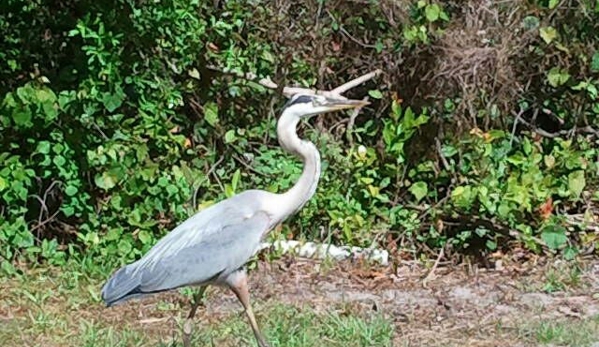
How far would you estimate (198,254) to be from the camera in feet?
17.2

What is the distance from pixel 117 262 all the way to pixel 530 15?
3.39m

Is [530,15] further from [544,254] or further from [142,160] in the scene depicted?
[142,160]

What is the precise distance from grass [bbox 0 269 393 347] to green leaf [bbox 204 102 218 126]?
1516mm

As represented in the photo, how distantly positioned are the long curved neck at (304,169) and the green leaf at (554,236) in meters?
2.42

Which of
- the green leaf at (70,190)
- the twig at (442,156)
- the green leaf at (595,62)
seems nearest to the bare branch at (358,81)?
the twig at (442,156)

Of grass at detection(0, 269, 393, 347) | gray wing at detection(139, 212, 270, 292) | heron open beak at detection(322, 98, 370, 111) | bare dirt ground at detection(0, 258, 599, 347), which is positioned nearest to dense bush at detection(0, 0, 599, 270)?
bare dirt ground at detection(0, 258, 599, 347)

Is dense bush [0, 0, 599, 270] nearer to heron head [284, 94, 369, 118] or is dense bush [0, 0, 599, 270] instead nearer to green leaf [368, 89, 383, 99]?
green leaf [368, 89, 383, 99]

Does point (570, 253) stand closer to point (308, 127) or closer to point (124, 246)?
point (308, 127)

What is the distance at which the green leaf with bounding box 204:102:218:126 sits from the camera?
7934 mm

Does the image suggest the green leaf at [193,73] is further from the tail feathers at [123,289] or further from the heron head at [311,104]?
the tail feathers at [123,289]

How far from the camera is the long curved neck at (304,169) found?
17.9ft

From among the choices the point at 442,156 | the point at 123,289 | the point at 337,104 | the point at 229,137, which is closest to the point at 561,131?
the point at 442,156

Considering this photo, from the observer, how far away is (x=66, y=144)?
24.3ft

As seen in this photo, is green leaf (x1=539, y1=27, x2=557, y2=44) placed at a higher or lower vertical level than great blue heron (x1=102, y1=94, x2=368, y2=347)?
higher
